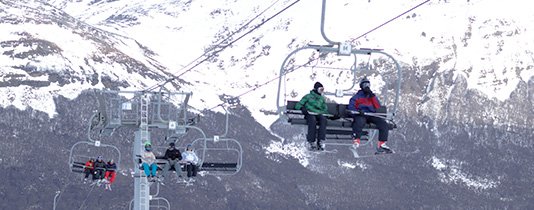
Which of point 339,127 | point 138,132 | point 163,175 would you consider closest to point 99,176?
point 138,132

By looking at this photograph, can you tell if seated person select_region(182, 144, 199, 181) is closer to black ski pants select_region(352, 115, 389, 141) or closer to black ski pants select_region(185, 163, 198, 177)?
black ski pants select_region(185, 163, 198, 177)

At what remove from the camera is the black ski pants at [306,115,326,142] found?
41500mm

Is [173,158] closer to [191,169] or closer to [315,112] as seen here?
[191,169]

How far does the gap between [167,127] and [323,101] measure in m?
13.1

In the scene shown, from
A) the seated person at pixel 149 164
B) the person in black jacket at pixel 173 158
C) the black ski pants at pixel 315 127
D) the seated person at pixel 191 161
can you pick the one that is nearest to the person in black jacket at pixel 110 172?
the seated person at pixel 191 161

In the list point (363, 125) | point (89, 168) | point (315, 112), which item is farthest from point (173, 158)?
point (363, 125)

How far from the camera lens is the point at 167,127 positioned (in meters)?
53.8

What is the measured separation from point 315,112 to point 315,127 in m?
0.52

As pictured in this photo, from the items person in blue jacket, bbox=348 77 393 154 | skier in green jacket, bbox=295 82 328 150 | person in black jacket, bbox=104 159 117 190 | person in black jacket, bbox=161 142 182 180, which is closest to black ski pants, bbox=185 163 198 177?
person in black jacket, bbox=161 142 182 180

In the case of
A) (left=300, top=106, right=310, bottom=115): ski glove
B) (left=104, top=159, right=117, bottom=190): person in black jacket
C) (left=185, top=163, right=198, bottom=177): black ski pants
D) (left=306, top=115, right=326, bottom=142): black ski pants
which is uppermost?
(left=300, top=106, right=310, bottom=115): ski glove

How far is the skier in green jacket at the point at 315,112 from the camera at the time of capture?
136 ft

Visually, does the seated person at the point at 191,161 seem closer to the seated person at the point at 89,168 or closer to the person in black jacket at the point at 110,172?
the person in black jacket at the point at 110,172

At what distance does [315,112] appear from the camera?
4188cm

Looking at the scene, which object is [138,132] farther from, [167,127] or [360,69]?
[360,69]
